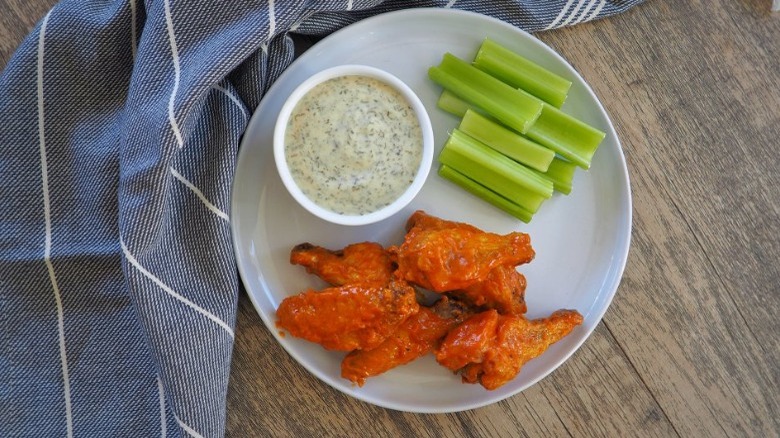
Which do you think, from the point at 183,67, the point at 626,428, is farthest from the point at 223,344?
the point at 626,428

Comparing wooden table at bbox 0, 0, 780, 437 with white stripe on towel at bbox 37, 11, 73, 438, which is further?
wooden table at bbox 0, 0, 780, 437

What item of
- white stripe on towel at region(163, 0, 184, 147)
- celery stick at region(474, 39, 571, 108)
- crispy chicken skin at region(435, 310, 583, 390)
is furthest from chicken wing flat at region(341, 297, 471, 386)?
white stripe on towel at region(163, 0, 184, 147)

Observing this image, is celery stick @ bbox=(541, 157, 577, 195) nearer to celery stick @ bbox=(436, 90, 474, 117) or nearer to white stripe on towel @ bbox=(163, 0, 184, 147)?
celery stick @ bbox=(436, 90, 474, 117)

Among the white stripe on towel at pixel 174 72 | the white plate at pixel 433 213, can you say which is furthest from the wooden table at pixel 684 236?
the white stripe on towel at pixel 174 72

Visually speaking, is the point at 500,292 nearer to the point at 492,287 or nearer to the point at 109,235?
the point at 492,287

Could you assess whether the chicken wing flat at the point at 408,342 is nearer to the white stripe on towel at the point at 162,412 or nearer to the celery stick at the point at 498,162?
the celery stick at the point at 498,162

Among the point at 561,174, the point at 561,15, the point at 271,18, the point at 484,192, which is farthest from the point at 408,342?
the point at 561,15

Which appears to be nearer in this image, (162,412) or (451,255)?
(451,255)

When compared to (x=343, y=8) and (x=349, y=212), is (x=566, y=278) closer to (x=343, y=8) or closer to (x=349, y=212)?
(x=349, y=212)
